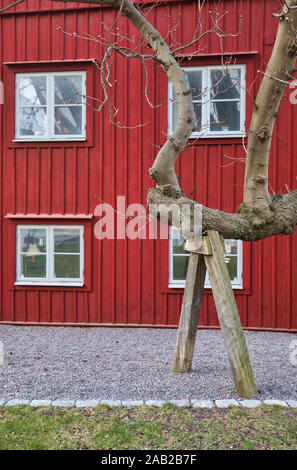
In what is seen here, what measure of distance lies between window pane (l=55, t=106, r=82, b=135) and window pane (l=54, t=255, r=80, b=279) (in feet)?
9.55

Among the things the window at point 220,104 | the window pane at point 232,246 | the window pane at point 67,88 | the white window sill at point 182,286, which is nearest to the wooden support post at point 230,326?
the white window sill at point 182,286

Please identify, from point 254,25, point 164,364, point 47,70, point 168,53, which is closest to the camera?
point 168,53

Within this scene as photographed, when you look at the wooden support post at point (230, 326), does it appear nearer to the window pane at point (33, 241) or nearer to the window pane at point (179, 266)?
the window pane at point (179, 266)

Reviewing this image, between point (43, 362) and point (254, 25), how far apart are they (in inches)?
315

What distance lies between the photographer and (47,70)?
8.68 metres

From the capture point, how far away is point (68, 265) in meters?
8.84

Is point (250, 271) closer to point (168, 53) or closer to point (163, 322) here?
point (163, 322)

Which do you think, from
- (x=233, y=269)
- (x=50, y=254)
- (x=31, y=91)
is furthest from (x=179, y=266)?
(x=31, y=91)

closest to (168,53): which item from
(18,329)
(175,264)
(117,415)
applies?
Result: (117,415)

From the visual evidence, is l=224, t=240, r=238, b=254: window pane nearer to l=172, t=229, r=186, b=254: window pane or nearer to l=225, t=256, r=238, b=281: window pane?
l=225, t=256, r=238, b=281: window pane

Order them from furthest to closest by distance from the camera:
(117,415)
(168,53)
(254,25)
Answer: (254,25) → (168,53) → (117,415)

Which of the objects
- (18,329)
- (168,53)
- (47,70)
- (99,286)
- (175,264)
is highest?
(47,70)

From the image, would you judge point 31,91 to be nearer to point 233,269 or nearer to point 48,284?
point 48,284

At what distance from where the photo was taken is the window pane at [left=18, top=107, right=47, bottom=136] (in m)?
8.84
